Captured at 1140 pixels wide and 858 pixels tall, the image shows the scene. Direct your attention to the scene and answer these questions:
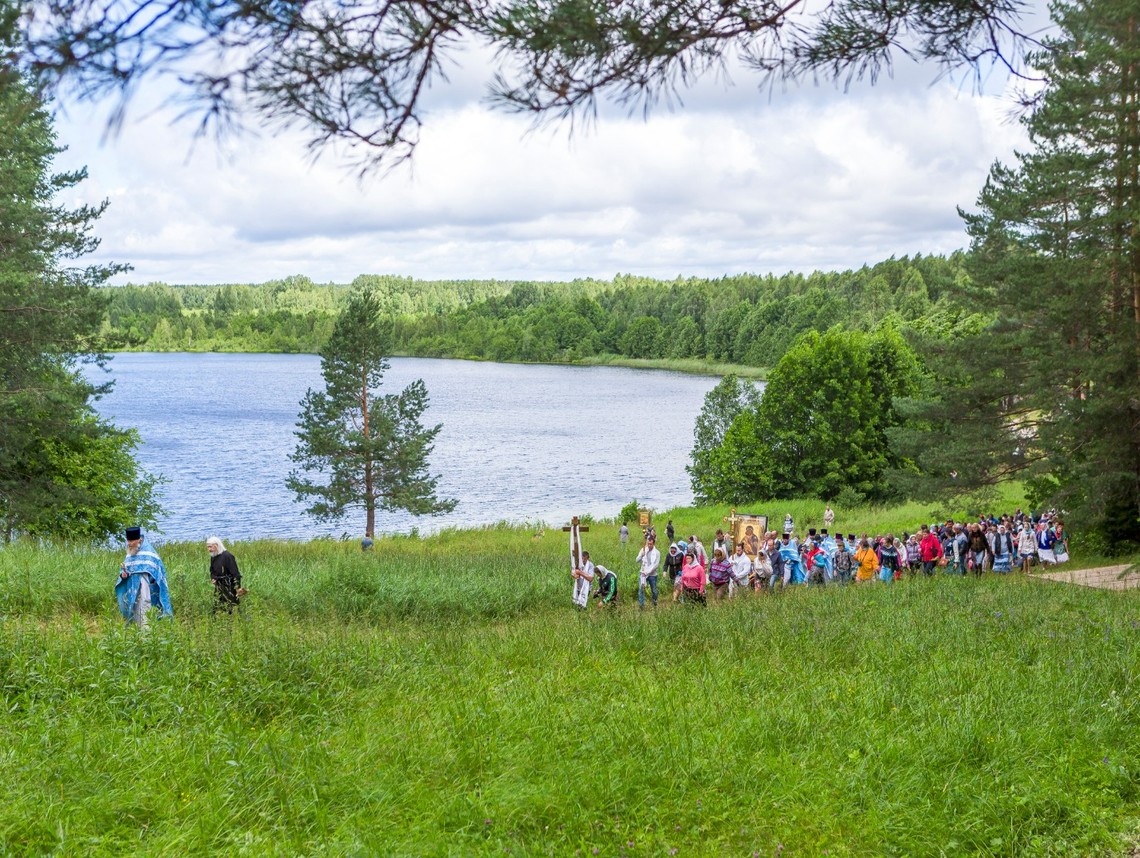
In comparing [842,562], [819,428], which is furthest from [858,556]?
[819,428]

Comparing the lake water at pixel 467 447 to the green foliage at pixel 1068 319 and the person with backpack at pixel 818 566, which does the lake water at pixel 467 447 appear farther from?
the person with backpack at pixel 818 566

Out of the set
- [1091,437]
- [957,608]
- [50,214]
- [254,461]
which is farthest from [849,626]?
[254,461]

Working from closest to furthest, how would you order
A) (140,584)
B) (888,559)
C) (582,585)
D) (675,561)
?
(140,584), (582,585), (675,561), (888,559)

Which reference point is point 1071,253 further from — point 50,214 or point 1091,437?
point 50,214

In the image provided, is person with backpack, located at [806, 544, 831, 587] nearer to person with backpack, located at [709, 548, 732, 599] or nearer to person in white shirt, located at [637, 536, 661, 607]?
person with backpack, located at [709, 548, 732, 599]

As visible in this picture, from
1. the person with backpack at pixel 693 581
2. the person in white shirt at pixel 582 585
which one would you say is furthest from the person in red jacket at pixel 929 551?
the person in white shirt at pixel 582 585

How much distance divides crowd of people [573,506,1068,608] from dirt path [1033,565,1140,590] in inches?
36.5

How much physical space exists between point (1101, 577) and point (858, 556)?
4.73 meters

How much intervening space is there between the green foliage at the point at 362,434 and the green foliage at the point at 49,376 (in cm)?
923

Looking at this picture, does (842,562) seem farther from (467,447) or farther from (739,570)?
(467,447)

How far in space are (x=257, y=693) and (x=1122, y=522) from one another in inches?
915

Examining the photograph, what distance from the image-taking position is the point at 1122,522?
932 inches

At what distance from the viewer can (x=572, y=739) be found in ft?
20.3

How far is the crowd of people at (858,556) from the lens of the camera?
16797 millimetres
